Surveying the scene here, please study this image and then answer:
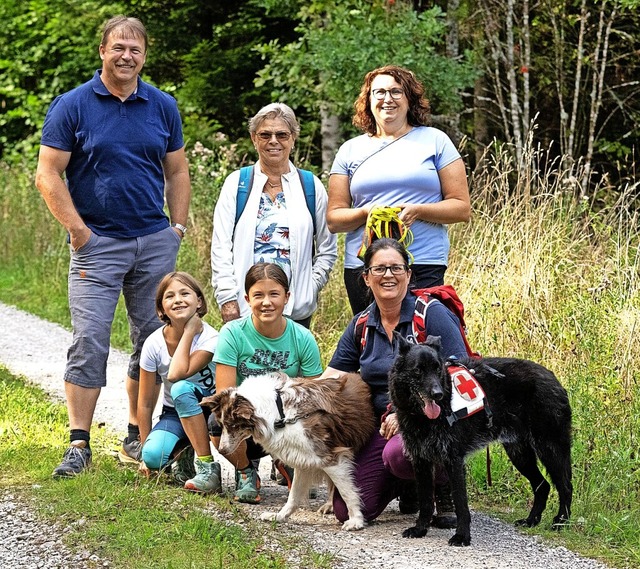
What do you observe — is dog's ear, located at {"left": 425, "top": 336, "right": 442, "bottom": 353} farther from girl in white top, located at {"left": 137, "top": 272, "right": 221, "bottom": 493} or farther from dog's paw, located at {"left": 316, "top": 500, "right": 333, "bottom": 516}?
girl in white top, located at {"left": 137, "top": 272, "right": 221, "bottom": 493}

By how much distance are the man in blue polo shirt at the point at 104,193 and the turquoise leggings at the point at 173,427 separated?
0.40m

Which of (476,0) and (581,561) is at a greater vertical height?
(476,0)

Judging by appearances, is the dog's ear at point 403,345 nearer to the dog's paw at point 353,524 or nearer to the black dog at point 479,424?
the black dog at point 479,424

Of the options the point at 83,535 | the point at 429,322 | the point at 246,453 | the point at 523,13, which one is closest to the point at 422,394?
the point at 429,322

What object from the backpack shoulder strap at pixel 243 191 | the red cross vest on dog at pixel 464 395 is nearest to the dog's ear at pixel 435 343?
the red cross vest on dog at pixel 464 395

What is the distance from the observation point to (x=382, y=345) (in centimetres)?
518

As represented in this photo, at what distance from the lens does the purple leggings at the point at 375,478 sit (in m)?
5.03

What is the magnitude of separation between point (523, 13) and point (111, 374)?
688cm

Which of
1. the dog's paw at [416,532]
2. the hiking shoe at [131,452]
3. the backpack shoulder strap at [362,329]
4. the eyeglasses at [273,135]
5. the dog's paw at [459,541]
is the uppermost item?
the eyeglasses at [273,135]

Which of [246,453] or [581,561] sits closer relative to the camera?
[581,561]

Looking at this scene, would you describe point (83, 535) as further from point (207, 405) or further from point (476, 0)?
point (476, 0)

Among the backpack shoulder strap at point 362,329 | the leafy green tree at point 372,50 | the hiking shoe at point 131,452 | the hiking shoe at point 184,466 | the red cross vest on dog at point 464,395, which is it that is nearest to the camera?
the red cross vest on dog at point 464,395

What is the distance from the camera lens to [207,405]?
503 cm

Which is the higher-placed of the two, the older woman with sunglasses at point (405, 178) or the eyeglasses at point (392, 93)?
the eyeglasses at point (392, 93)
